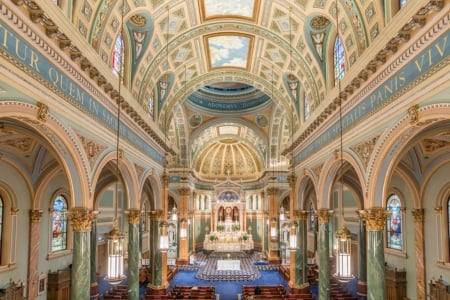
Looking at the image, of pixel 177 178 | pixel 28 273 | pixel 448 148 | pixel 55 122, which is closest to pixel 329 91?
pixel 448 148

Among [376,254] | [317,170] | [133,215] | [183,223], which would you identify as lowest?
[183,223]

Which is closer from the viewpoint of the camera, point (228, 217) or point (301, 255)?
point (301, 255)

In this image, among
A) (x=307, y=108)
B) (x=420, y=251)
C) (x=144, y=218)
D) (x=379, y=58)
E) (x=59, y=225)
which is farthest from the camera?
(x=144, y=218)

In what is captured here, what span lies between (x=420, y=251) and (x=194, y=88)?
15000 mm

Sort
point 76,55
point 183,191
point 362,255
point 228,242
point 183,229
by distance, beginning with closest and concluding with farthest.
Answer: point 76,55 → point 362,255 → point 183,229 → point 183,191 → point 228,242

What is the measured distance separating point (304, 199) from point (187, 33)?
11537mm

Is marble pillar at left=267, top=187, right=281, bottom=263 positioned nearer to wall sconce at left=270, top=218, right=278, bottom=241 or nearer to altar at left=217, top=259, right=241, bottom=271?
wall sconce at left=270, top=218, right=278, bottom=241

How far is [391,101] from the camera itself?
10.4 m

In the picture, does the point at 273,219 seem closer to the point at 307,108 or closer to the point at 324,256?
the point at 307,108

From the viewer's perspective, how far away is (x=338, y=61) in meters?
15.8

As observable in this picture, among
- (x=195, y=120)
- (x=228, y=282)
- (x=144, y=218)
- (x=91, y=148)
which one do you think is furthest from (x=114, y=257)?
(x=195, y=120)

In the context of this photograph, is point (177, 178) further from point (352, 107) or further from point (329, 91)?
point (352, 107)

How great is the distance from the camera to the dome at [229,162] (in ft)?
150

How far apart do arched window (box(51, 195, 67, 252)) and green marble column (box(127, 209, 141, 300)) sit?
13.4 feet
